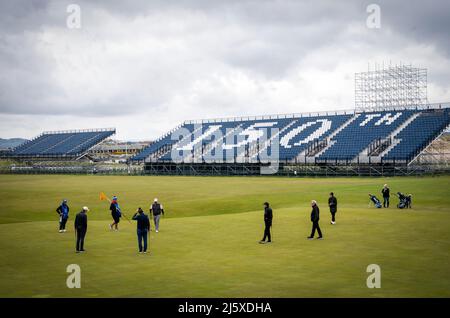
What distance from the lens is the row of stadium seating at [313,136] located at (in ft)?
233

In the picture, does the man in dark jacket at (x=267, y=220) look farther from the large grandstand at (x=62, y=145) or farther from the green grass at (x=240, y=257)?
the large grandstand at (x=62, y=145)

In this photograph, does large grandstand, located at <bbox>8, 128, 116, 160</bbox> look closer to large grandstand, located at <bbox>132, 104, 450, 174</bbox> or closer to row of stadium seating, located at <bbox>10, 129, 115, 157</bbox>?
row of stadium seating, located at <bbox>10, 129, 115, 157</bbox>

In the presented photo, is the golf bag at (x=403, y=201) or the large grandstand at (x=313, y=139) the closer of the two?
the golf bag at (x=403, y=201)

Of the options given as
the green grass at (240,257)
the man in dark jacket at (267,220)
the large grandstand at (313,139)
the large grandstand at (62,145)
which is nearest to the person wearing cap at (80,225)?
the green grass at (240,257)

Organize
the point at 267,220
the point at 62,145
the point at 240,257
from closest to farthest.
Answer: the point at 240,257
the point at 267,220
the point at 62,145

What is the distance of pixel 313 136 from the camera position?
270 ft

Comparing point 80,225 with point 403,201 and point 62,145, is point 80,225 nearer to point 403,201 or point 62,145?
point 403,201

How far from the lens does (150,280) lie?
1523 cm

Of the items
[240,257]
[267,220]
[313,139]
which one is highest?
[313,139]

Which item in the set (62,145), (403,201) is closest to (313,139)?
(403,201)

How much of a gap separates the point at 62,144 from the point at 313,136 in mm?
81328

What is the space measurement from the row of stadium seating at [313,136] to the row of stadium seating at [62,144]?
30.1 meters

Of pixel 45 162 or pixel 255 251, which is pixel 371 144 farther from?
pixel 45 162

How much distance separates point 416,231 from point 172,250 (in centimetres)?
1235
